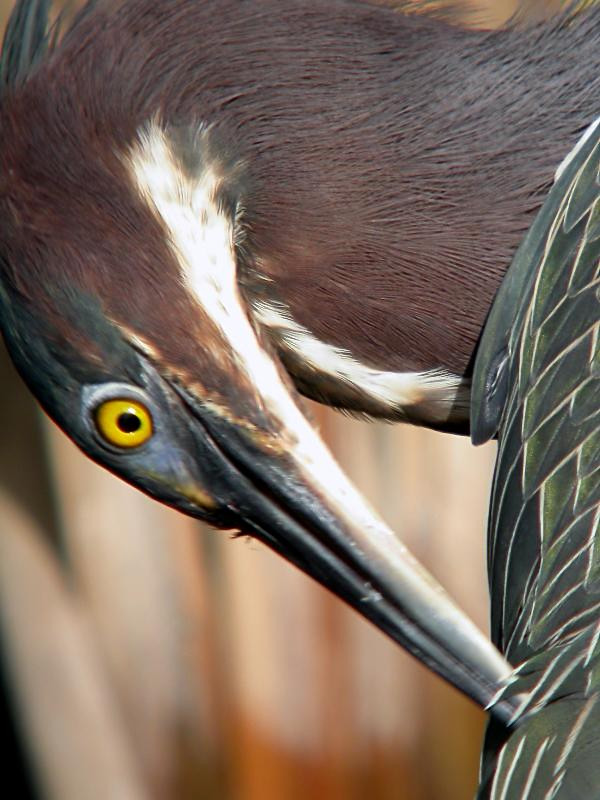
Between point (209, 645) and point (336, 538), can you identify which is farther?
point (209, 645)

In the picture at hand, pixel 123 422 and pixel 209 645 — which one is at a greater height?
pixel 123 422

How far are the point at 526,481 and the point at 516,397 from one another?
9 centimetres

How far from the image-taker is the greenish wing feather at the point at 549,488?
1.05 meters

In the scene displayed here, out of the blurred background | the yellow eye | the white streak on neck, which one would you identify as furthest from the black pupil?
the blurred background

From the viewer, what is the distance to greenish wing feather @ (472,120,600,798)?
1.05 m

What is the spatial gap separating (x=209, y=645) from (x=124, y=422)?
5.04 ft

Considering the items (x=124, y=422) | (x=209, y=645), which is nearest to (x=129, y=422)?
(x=124, y=422)

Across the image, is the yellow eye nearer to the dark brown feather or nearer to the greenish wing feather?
the dark brown feather

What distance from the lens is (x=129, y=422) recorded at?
1.29 m

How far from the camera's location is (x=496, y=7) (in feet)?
7.48

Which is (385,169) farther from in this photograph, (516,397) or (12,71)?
(12,71)

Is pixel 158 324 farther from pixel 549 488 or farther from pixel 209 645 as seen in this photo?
pixel 209 645

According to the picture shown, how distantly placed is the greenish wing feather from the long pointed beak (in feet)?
0.18

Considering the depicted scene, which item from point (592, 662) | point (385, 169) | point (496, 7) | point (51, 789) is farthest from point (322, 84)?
point (51, 789)
